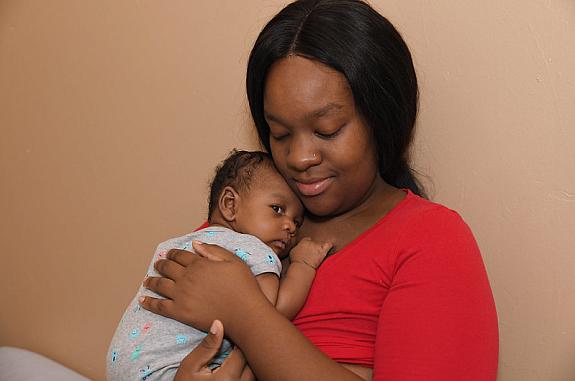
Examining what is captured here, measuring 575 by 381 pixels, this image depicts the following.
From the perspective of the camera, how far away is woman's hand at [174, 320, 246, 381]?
4.26 ft

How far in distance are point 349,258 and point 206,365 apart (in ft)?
1.10

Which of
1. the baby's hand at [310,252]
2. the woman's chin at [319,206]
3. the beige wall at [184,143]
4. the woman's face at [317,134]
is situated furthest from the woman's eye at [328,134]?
the beige wall at [184,143]

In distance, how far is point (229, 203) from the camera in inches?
59.6

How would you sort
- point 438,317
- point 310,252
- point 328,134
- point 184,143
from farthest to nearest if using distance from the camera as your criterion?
1. point 184,143
2. point 310,252
3. point 328,134
4. point 438,317

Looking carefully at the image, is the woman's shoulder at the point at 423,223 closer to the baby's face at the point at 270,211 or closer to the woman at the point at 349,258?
the woman at the point at 349,258

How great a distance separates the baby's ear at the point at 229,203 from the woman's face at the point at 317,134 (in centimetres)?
12

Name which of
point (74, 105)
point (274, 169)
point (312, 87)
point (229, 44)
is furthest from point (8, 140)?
point (312, 87)

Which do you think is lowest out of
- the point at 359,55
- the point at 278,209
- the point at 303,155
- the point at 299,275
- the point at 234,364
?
the point at 234,364

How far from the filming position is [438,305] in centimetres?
125

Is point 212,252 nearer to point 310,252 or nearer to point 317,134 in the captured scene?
point 310,252

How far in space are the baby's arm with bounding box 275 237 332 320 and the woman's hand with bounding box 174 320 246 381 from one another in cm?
13

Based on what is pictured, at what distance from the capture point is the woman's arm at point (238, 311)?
49.6 inches

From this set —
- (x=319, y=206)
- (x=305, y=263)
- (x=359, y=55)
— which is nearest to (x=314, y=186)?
(x=319, y=206)

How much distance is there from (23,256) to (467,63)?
1.62 meters
